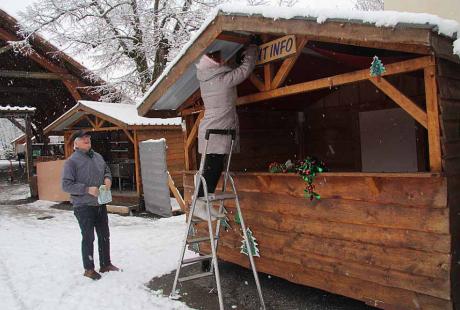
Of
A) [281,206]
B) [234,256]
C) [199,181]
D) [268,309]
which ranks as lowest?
[268,309]

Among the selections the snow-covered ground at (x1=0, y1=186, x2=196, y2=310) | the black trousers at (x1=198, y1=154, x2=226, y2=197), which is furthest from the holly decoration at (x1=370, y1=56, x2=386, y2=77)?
the snow-covered ground at (x1=0, y1=186, x2=196, y2=310)

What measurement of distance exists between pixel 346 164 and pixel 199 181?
4144 mm

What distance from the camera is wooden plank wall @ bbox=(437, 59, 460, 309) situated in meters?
3.53

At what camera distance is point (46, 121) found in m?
22.2

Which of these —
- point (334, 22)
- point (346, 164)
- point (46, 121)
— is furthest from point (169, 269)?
point (46, 121)

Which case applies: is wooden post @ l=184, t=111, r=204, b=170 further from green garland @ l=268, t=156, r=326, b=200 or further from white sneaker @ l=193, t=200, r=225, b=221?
green garland @ l=268, t=156, r=326, b=200

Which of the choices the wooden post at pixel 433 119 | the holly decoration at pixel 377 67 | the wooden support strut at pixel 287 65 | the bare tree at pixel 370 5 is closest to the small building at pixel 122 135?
the wooden support strut at pixel 287 65

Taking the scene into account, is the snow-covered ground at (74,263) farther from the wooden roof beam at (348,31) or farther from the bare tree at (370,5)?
the bare tree at (370,5)

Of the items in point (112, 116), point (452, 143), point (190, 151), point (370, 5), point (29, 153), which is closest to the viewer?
point (452, 143)

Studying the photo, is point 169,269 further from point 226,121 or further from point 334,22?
point 334,22

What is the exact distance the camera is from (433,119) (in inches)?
141

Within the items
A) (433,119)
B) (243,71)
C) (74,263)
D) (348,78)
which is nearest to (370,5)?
(243,71)

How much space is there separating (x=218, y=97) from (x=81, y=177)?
256cm

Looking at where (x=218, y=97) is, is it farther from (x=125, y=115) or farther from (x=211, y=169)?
(x=125, y=115)
